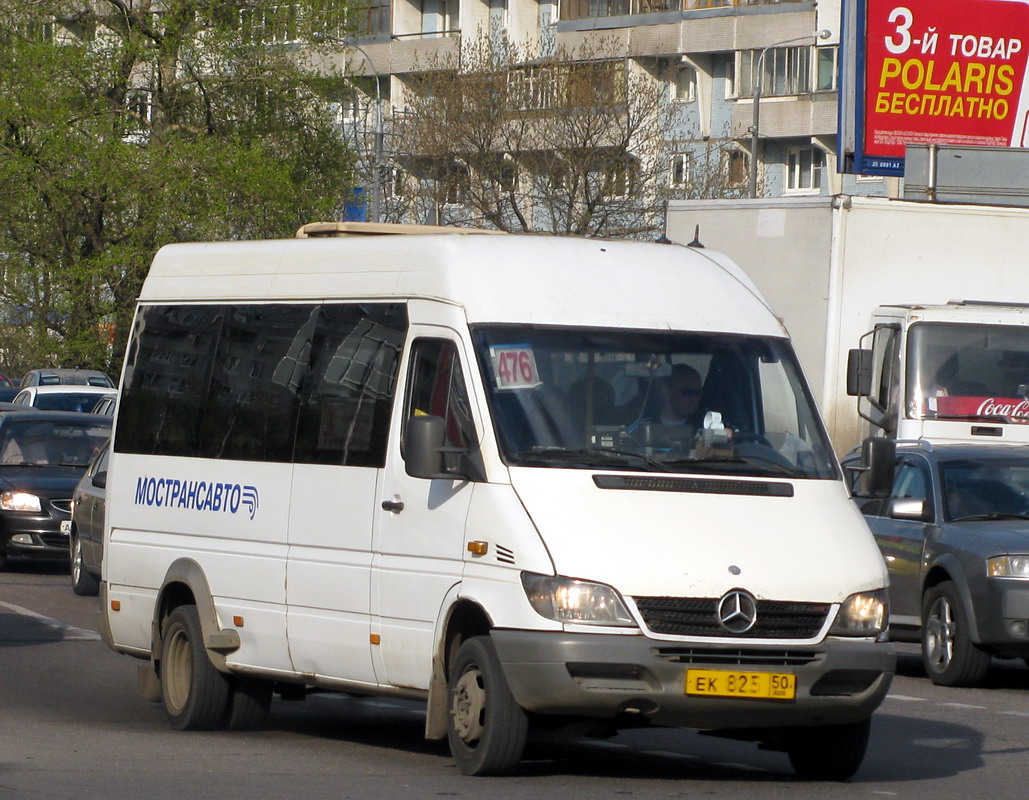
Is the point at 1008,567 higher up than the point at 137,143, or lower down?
lower down

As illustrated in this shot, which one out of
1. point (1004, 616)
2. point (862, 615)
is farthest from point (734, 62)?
point (862, 615)

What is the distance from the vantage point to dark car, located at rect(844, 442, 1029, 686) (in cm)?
1303

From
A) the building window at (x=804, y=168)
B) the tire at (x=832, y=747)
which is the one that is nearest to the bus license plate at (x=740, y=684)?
the tire at (x=832, y=747)

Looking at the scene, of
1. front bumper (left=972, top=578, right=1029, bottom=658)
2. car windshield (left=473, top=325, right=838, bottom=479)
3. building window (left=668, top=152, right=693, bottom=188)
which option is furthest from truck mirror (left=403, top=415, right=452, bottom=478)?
building window (left=668, top=152, right=693, bottom=188)

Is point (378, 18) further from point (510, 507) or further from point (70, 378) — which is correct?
point (510, 507)

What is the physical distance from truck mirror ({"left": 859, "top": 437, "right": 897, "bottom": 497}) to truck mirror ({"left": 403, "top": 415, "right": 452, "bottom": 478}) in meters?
1.96

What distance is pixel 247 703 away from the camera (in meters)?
10.5

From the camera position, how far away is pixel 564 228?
51.1m

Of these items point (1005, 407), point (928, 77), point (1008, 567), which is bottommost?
point (1008, 567)

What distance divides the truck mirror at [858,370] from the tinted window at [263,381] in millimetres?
8918

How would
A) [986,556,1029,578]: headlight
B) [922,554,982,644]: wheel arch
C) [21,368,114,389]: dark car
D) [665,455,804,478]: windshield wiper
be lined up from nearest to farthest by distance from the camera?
[665,455,804,478]: windshield wiper
[986,556,1029,578]: headlight
[922,554,982,644]: wheel arch
[21,368,114,389]: dark car

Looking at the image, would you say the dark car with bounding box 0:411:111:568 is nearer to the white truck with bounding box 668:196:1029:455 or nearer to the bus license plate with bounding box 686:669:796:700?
the white truck with bounding box 668:196:1029:455

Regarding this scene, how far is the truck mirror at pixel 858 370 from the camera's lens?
18953 mm

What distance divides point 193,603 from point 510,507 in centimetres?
277
